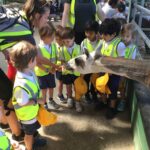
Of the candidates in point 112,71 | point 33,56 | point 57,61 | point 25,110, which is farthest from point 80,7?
point 25,110

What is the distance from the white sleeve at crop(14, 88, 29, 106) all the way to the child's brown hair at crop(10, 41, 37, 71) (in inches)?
7.9

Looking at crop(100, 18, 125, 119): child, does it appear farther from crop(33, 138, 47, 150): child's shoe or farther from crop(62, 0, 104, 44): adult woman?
crop(33, 138, 47, 150): child's shoe

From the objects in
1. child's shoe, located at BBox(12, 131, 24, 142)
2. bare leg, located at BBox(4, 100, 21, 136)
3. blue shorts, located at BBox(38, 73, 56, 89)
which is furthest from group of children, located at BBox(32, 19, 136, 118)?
child's shoe, located at BBox(12, 131, 24, 142)

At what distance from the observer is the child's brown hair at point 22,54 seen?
2.50m

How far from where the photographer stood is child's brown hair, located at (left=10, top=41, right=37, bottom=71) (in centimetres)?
250

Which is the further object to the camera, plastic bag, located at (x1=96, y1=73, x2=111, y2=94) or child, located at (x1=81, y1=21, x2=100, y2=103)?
child, located at (x1=81, y1=21, x2=100, y2=103)

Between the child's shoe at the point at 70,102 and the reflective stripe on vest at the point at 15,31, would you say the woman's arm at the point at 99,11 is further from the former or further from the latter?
the reflective stripe on vest at the point at 15,31

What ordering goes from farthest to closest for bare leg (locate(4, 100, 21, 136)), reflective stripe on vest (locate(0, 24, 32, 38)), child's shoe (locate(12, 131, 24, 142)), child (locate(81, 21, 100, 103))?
child (locate(81, 21, 100, 103)) < child's shoe (locate(12, 131, 24, 142)) < bare leg (locate(4, 100, 21, 136)) < reflective stripe on vest (locate(0, 24, 32, 38))

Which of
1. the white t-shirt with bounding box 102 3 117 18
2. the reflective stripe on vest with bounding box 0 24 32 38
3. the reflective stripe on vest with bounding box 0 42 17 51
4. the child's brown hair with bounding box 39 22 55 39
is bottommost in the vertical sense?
the white t-shirt with bounding box 102 3 117 18

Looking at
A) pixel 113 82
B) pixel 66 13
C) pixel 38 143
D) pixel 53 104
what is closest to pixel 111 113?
pixel 113 82

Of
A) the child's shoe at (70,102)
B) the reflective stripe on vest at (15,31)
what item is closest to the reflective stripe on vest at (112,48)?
the child's shoe at (70,102)

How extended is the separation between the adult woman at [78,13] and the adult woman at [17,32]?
853 mm

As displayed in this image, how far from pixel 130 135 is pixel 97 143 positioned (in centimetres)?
42

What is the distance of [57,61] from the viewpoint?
371 cm
